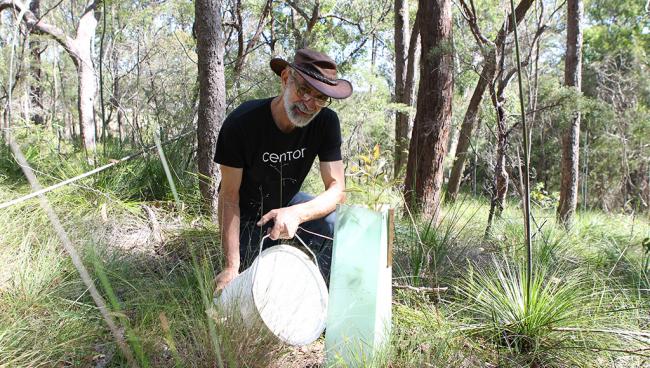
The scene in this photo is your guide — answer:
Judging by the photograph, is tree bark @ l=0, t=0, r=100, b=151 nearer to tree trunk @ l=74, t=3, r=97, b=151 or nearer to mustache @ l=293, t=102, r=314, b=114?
tree trunk @ l=74, t=3, r=97, b=151

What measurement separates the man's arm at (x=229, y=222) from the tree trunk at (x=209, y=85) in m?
1.34

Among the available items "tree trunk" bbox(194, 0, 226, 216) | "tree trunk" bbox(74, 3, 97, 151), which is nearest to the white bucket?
"tree trunk" bbox(194, 0, 226, 216)

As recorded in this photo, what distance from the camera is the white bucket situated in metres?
1.74

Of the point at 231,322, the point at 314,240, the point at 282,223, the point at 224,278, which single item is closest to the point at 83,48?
the point at 314,240

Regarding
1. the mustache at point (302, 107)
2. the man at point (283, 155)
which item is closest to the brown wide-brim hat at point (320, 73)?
the man at point (283, 155)

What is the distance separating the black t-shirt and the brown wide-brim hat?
363 mm

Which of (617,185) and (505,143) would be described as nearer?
(505,143)

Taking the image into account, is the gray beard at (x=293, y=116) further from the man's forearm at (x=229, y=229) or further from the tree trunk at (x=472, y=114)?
the tree trunk at (x=472, y=114)

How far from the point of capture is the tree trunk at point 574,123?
6.52 metres

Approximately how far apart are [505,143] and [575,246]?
0.96 m

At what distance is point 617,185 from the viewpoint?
1797cm

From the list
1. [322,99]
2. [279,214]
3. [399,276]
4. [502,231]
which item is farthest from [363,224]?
[502,231]

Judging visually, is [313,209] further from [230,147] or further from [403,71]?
[403,71]

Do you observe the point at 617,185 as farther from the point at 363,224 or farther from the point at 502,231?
the point at 363,224
